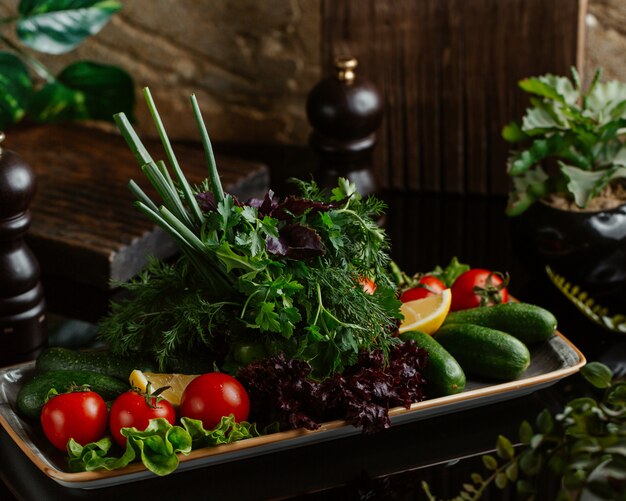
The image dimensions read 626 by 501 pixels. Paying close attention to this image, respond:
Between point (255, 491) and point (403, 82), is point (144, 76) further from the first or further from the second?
point (255, 491)

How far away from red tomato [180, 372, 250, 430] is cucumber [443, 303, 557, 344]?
0.39 metres

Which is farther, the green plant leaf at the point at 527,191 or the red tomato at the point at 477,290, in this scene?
the green plant leaf at the point at 527,191

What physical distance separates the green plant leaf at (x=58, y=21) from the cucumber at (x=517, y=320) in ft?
3.78

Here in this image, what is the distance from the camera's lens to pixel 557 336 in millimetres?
1578

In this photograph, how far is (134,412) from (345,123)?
908mm

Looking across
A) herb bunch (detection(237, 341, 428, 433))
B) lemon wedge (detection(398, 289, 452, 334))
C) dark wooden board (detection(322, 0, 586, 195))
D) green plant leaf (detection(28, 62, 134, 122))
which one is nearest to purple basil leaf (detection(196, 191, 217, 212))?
herb bunch (detection(237, 341, 428, 433))

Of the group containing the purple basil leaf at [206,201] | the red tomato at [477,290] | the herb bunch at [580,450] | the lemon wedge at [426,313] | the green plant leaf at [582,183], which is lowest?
the red tomato at [477,290]

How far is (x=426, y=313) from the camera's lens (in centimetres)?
155

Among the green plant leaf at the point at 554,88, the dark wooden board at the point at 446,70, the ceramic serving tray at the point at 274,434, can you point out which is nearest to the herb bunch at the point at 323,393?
the ceramic serving tray at the point at 274,434

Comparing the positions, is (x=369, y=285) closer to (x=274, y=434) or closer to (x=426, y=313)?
(x=426, y=313)

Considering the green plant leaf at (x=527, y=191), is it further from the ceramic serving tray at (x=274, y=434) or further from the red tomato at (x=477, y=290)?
the ceramic serving tray at (x=274, y=434)

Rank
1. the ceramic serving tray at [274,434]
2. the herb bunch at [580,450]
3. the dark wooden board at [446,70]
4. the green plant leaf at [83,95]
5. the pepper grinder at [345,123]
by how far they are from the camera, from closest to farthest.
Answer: the herb bunch at [580,450] < the ceramic serving tray at [274,434] < the pepper grinder at [345,123] < the dark wooden board at [446,70] < the green plant leaf at [83,95]

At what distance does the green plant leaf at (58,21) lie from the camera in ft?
7.54

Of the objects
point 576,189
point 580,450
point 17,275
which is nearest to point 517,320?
point 576,189
